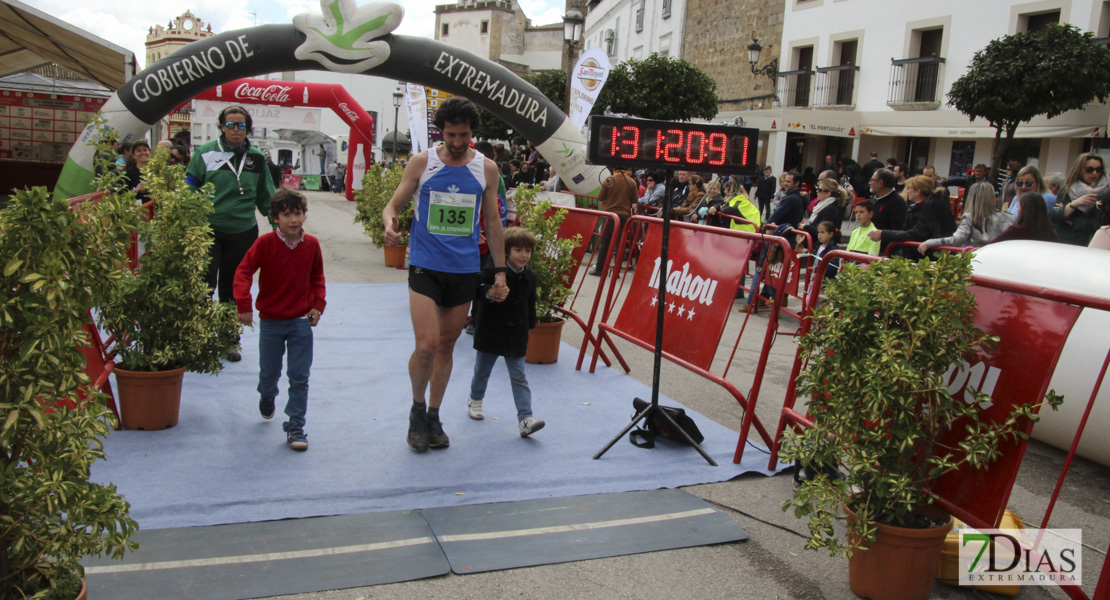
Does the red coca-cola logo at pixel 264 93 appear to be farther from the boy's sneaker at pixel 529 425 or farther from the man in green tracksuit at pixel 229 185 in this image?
the boy's sneaker at pixel 529 425

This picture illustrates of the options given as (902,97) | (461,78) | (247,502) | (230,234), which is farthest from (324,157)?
(247,502)

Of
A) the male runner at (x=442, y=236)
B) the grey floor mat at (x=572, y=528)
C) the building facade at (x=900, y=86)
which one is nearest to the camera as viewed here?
the grey floor mat at (x=572, y=528)

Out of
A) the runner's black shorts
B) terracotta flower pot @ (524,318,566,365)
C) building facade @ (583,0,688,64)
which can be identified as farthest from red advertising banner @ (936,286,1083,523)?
building facade @ (583,0,688,64)

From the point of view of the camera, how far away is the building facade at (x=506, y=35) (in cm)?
6950

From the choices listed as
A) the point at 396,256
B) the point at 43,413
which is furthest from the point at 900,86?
the point at 43,413

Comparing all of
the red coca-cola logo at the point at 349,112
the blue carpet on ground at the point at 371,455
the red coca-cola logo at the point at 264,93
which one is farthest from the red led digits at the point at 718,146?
the red coca-cola logo at the point at 349,112

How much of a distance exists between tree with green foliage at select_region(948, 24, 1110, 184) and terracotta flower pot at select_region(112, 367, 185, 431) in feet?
48.6

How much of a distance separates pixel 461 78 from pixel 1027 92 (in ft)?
33.9

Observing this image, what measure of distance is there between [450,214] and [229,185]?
7.82 feet

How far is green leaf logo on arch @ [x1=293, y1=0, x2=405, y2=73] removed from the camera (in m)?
9.89

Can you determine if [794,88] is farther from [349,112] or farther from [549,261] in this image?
[549,261]

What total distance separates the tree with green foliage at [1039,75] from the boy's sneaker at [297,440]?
1446 cm

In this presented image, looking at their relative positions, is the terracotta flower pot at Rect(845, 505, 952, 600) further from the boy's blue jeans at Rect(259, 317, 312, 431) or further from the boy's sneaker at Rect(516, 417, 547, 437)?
the boy's blue jeans at Rect(259, 317, 312, 431)

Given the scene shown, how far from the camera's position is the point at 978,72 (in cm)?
1514
